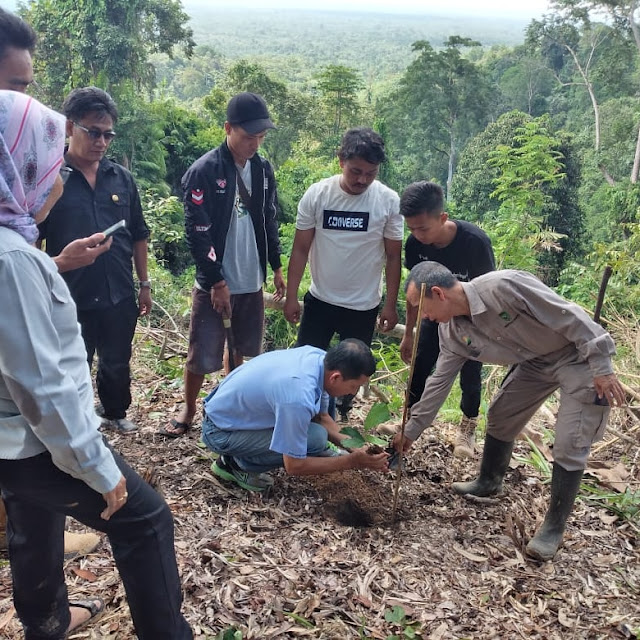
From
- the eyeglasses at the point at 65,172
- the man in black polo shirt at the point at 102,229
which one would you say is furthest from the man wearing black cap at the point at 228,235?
the eyeglasses at the point at 65,172

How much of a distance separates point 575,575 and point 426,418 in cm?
97

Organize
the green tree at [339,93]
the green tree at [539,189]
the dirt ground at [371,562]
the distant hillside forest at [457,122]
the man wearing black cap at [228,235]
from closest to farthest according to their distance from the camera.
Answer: the dirt ground at [371,562]
the man wearing black cap at [228,235]
the distant hillside forest at [457,122]
the green tree at [539,189]
the green tree at [339,93]

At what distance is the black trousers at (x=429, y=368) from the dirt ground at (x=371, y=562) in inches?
16.2

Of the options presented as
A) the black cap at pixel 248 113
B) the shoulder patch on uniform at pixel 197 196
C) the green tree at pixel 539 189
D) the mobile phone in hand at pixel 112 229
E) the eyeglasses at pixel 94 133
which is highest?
the black cap at pixel 248 113

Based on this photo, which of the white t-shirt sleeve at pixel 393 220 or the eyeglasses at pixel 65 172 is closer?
the eyeglasses at pixel 65 172

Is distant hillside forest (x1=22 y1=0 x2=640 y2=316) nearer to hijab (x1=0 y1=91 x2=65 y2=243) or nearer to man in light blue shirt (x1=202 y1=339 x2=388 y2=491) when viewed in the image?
man in light blue shirt (x1=202 y1=339 x2=388 y2=491)

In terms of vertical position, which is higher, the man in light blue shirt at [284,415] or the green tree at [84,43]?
the green tree at [84,43]

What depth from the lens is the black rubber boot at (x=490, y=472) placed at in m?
3.21

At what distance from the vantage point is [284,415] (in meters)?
2.67

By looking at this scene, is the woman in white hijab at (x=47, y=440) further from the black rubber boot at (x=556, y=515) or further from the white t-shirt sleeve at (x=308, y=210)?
the white t-shirt sleeve at (x=308, y=210)

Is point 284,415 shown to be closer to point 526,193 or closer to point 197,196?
point 197,196

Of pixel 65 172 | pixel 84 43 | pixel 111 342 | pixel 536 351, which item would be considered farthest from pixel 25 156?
pixel 84 43

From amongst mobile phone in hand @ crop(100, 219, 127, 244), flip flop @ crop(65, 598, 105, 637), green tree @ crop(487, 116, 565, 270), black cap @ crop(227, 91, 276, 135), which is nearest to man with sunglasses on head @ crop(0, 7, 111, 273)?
mobile phone in hand @ crop(100, 219, 127, 244)

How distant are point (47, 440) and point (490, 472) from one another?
2473 mm
